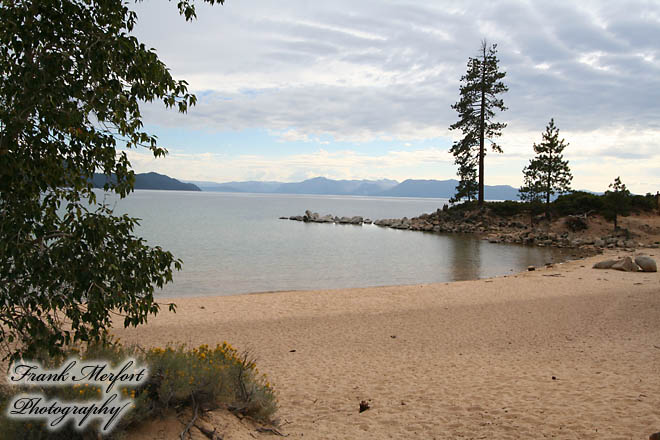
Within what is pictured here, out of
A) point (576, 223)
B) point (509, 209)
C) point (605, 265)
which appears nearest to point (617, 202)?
point (576, 223)

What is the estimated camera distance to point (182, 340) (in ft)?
32.5

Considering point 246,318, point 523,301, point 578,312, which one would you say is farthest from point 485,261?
point 246,318

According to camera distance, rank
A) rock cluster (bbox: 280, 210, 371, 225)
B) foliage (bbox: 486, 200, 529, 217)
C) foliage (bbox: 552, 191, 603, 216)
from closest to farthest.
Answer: foliage (bbox: 552, 191, 603, 216)
foliage (bbox: 486, 200, 529, 217)
rock cluster (bbox: 280, 210, 371, 225)

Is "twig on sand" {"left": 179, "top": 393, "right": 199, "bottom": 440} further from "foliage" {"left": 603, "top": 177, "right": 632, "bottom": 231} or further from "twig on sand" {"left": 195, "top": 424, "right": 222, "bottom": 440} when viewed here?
"foliage" {"left": 603, "top": 177, "right": 632, "bottom": 231}

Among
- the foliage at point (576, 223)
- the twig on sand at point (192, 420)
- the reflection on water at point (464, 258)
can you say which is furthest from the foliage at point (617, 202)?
the twig on sand at point (192, 420)

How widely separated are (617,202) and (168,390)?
39910mm

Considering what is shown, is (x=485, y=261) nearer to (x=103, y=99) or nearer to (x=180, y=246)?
(x=180, y=246)

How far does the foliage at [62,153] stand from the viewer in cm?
378

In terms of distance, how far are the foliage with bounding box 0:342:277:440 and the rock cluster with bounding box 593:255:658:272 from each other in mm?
19349

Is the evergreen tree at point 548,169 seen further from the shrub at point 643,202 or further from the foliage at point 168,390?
the foliage at point 168,390

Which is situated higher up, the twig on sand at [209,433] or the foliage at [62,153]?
the foliage at [62,153]

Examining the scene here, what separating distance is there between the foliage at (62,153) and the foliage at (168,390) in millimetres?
649

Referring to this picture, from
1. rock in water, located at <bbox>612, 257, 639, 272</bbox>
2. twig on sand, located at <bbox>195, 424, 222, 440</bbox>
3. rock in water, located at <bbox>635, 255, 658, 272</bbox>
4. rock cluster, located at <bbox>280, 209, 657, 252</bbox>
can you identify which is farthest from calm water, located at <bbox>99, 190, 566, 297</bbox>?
twig on sand, located at <bbox>195, 424, 222, 440</bbox>

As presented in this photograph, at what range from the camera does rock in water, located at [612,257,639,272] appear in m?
19.4
